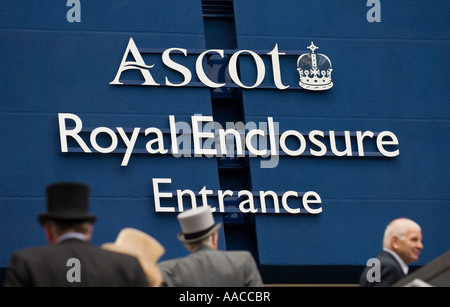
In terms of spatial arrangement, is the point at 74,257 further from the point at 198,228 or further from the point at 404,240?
the point at 404,240

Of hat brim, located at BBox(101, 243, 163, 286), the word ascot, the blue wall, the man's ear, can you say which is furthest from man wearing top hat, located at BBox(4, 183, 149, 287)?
the word ascot

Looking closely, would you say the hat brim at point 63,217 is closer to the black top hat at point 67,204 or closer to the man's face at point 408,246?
the black top hat at point 67,204

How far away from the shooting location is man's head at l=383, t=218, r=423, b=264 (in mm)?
8188

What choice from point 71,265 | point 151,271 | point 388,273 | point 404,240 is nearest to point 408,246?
point 404,240

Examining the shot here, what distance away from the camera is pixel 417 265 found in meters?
14.1

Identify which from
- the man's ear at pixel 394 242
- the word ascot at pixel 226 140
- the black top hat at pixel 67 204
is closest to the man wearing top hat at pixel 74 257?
the black top hat at pixel 67 204

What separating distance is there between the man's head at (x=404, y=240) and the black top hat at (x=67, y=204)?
3.60 m

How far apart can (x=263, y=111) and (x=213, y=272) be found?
7.98 m

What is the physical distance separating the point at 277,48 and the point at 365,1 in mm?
1529

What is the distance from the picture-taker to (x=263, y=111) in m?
14.4

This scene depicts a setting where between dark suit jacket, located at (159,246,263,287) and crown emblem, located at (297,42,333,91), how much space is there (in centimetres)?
820

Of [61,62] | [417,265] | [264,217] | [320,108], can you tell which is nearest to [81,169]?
[61,62]

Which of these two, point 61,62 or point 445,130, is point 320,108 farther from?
point 61,62

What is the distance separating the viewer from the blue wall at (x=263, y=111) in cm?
1378
